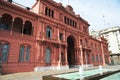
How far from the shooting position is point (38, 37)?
1836 cm

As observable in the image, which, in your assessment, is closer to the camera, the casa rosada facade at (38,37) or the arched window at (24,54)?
the casa rosada facade at (38,37)

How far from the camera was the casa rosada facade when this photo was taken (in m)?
14.9

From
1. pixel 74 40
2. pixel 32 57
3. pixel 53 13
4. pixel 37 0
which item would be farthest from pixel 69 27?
pixel 32 57

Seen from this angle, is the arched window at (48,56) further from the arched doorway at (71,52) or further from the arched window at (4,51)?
the arched doorway at (71,52)

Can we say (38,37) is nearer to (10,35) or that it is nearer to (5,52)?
(10,35)

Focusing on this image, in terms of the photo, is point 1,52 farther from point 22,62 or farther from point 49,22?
point 49,22

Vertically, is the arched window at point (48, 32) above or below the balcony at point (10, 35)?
above

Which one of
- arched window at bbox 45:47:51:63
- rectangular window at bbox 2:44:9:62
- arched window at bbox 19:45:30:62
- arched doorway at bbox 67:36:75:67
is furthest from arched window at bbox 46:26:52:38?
rectangular window at bbox 2:44:9:62

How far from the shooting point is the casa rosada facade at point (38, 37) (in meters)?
14.9

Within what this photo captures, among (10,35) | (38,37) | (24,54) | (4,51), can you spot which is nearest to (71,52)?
(38,37)

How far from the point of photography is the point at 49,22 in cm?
2097

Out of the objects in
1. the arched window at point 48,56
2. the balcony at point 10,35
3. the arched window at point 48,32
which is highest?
the arched window at point 48,32

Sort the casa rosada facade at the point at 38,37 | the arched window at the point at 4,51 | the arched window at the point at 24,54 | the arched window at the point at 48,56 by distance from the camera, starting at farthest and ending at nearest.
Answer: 1. the arched window at the point at 48,56
2. the arched window at the point at 24,54
3. the casa rosada facade at the point at 38,37
4. the arched window at the point at 4,51

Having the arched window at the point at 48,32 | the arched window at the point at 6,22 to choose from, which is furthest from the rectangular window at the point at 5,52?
the arched window at the point at 48,32
